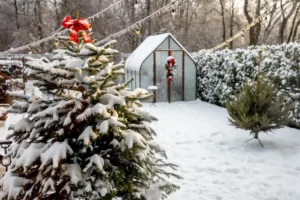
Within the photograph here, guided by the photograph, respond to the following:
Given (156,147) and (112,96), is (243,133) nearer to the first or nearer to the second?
(156,147)

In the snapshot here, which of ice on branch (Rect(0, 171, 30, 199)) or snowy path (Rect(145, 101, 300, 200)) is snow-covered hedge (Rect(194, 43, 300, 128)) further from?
ice on branch (Rect(0, 171, 30, 199))

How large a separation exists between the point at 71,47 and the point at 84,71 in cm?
39

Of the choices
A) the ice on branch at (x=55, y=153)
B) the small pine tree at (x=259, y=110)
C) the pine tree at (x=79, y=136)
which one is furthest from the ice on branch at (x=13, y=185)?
the small pine tree at (x=259, y=110)

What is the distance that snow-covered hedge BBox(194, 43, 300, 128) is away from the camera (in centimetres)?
812

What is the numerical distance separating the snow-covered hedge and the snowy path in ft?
4.27

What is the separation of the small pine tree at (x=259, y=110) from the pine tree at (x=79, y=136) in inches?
171

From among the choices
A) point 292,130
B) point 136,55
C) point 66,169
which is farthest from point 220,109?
point 66,169

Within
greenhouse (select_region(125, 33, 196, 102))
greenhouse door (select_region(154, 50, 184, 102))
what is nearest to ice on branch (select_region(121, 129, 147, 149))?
greenhouse (select_region(125, 33, 196, 102))

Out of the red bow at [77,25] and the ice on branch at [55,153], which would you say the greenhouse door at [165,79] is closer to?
the red bow at [77,25]

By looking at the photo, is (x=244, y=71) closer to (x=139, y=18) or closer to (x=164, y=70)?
(x=164, y=70)

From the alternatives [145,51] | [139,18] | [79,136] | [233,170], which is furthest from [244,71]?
[139,18]

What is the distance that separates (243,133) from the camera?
7.79 meters

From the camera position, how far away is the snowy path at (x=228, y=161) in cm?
443

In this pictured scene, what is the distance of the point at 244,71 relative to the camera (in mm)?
10164
